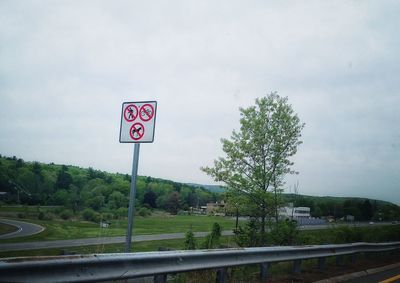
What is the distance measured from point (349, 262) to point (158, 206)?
239ft

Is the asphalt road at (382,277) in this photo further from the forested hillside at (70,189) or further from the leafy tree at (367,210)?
the leafy tree at (367,210)

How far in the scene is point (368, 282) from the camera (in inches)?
339

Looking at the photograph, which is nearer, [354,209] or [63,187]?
[63,187]

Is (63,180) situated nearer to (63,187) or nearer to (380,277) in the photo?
(63,187)

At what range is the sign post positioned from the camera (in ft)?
19.3

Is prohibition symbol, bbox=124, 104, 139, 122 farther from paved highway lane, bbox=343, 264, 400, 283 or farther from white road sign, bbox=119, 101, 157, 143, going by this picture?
paved highway lane, bbox=343, 264, 400, 283

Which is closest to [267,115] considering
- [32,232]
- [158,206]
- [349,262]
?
[349,262]

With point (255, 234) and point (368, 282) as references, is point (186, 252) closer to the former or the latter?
point (368, 282)

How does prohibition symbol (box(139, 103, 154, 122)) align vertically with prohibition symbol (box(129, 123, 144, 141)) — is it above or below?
above

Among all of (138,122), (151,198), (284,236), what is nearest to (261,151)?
(284,236)

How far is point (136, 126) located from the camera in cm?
600

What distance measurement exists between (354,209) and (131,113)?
92103mm

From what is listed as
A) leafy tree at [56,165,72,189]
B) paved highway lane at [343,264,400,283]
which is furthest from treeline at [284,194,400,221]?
paved highway lane at [343,264,400,283]

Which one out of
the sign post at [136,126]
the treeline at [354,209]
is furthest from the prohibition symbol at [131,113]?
the treeline at [354,209]
